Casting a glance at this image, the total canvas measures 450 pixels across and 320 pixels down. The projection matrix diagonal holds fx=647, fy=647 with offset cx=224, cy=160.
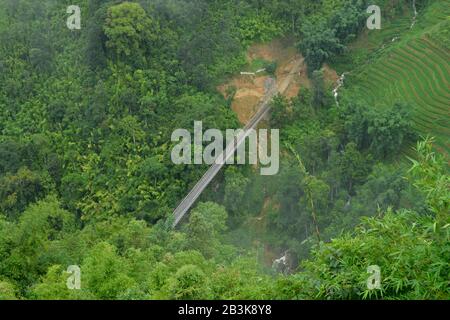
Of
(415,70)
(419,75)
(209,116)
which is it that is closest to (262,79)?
(209,116)

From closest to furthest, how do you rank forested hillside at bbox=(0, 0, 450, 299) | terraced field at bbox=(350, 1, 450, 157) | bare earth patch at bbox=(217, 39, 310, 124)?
1. forested hillside at bbox=(0, 0, 450, 299)
2. terraced field at bbox=(350, 1, 450, 157)
3. bare earth patch at bbox=(217, 39, 310, 124)

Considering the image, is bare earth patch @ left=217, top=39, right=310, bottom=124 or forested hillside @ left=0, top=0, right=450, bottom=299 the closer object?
forested hillside @ left=0, top=0, right=450, bottom=299

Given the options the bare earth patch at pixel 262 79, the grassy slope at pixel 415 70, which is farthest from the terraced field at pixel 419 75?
the bare earth patch at pixel 262 79

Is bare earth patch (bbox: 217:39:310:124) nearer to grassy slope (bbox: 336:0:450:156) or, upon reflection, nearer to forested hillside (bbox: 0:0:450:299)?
forested hillside (bbox: 0:0:450:299)

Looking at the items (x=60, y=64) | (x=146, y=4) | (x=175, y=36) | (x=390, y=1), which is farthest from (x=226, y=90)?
(x=390, y=1)

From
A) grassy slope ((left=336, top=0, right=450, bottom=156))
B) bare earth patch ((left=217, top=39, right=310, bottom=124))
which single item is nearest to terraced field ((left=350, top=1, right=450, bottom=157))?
grassy slope ((left=336, top=0, right=450, bottom=156))

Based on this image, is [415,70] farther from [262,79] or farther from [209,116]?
[209,116]
